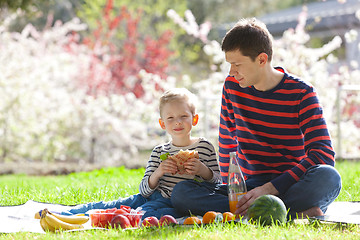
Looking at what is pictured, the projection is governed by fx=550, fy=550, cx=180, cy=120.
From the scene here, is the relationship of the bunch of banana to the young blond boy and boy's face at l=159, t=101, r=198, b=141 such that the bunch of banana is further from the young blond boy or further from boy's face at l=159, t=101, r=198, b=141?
boy's face at l=159, t=101, r=198, b=141

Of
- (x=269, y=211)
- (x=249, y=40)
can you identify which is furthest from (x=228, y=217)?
(x=249, y=40)

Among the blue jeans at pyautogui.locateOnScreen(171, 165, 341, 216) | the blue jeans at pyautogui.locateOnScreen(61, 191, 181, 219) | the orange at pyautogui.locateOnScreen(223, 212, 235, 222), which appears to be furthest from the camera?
the blue jeans at pyautogui.locateOnScreen(61, 191, 181, 219)

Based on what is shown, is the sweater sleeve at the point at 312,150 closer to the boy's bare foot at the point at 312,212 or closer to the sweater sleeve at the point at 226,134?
the boy's bare foot at the point at 312,212

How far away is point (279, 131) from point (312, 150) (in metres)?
0.32

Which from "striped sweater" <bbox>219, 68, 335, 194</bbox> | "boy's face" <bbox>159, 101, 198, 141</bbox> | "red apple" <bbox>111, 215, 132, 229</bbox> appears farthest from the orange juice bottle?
"red apple" <bbox>111, 215, 132, 229</bbox>

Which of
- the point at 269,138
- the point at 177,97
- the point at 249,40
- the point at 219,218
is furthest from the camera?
the point at 177,97

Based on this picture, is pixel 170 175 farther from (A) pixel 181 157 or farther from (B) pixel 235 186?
(B) pixel 235 186

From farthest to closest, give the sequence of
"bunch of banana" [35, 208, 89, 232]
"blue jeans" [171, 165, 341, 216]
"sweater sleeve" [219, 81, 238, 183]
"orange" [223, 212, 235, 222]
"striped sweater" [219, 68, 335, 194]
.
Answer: "sweater sleeve" [219, 81, 238, 183], "striped sweater" [219, 68, 335, 194], "blue jeans" [171, 165, 341, 216], "orange" [223, 212, 235, 222], "bunch of banana" [35, 208, 89, 232]

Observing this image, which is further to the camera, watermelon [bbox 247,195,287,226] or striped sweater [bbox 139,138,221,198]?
striped sweater [bbox 139,138,221,198]

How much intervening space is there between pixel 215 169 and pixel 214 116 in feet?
17.1

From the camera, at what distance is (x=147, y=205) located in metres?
3.60

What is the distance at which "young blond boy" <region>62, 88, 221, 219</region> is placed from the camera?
145 inches

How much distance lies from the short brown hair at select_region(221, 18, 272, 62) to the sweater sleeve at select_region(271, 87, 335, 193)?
507 mm

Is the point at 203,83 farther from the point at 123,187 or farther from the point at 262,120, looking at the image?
the point at 262,120
